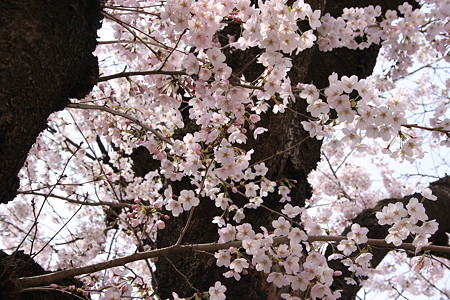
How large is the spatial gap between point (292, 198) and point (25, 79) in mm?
1890

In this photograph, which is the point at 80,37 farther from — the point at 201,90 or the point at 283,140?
the point at 283,140

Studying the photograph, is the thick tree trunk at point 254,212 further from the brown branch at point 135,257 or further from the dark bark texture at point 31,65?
the dark bark texture at point 31,65

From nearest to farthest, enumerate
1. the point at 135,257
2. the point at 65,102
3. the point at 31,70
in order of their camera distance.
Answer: the point at 31,70 → the point at 135,257 → the point at 65,102

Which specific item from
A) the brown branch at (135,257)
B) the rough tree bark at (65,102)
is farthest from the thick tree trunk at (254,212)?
the brown branch at (135,257)

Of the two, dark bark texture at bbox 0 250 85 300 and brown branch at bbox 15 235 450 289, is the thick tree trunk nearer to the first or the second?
brown branch at bbox 15 235 450 289

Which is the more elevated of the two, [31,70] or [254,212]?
[254,212]

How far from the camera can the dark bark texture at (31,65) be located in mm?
1528

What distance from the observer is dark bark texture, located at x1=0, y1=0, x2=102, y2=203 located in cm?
153

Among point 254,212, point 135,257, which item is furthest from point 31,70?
point 254,212

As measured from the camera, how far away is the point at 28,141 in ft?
5.44

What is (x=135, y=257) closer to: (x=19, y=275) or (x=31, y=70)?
(x=19, y=275)

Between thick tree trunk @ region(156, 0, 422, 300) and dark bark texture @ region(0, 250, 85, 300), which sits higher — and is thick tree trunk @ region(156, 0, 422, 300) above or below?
above

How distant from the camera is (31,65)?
159cm

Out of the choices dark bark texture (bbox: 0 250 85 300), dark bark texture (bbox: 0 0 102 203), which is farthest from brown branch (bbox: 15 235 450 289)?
dark bark texture (bbox: 0 0 102 203)
